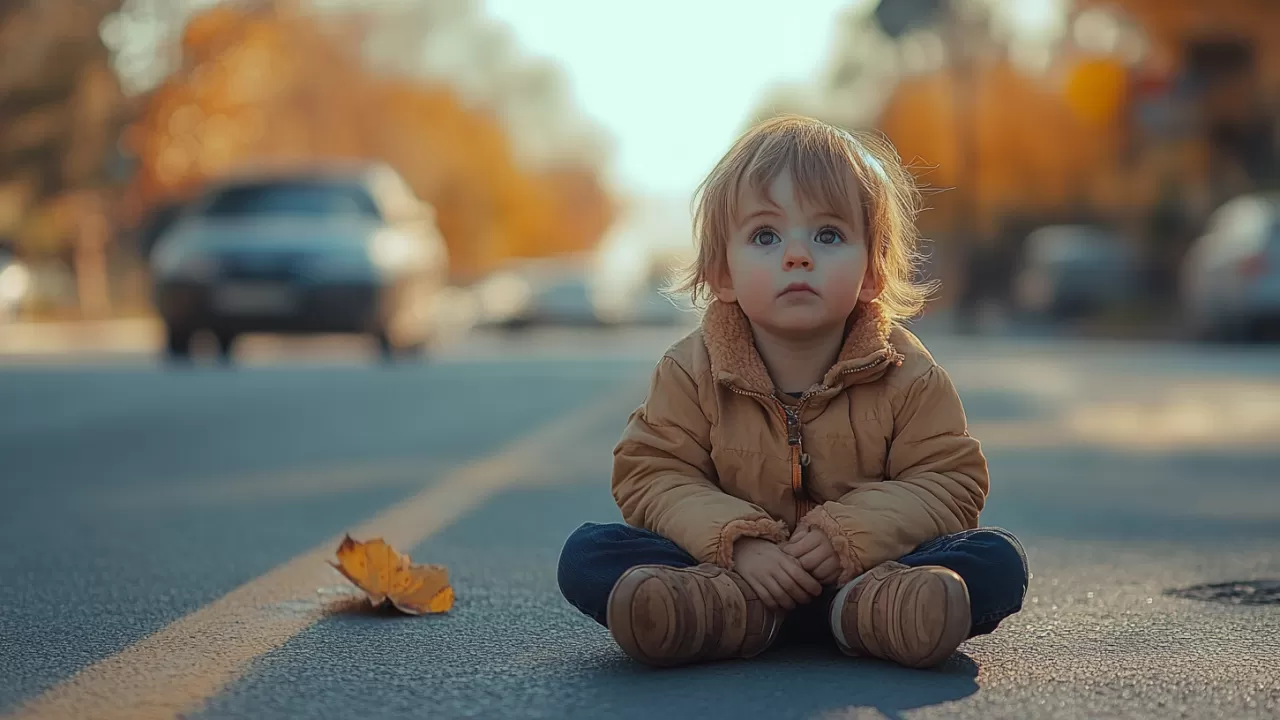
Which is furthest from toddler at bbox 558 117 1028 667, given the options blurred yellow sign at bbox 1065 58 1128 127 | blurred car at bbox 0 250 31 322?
blurred yellow sign at bbox 1065 58 1128 127

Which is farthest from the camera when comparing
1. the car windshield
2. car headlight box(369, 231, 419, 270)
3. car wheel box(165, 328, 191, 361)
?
the car windshield

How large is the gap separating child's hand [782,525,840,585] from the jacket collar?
29cm

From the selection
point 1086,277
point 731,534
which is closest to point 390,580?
point 731,534

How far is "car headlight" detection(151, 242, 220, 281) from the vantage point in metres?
15.0

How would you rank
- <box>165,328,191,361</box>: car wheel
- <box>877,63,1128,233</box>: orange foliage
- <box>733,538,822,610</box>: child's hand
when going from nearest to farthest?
<box>733,538,822,610</box>: child's hand
<box>165,328,191,361</box>: car wheel
<box>877,63,1128,233</box>: orange foliage

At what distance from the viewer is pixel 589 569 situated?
3508mm

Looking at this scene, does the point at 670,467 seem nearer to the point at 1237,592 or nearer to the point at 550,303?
the point at 1237,592

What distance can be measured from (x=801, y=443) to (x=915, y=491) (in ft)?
0.77

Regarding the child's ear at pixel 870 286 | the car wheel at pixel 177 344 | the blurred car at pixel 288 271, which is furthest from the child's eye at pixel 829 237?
the car wheel at pixel 177 344

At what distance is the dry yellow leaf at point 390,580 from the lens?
13.0 ft

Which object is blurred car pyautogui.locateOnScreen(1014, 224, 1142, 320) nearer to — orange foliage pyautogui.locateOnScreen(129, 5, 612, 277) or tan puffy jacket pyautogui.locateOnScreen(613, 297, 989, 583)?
orange foliage pyautogui.locateOnScreen(129, 5, 612, 277)

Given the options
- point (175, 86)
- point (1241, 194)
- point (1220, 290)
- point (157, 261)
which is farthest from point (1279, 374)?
point (175, 86)

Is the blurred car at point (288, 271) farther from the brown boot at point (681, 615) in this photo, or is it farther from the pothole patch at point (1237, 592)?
the brown boot at point (681, 615)

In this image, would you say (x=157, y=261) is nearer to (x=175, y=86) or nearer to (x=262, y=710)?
(x=262, y=710)
